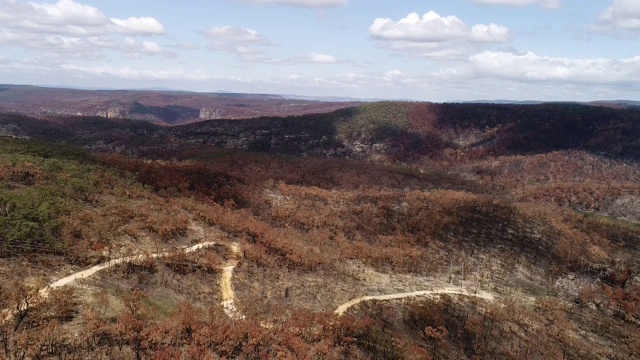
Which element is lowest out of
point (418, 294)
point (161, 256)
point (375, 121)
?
point (418, 294)

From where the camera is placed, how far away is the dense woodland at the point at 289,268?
16.9 m

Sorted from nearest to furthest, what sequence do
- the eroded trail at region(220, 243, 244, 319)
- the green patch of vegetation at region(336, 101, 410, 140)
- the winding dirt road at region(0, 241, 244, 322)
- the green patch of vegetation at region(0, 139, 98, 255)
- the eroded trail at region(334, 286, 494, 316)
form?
1. the winding dirt road at region(0, 241, 244, 322)
2. the eroded trail at region(220, 243, 244, 319)
3. the green patch of vegetation at region(0, 139, 98, 255)
4. the eroded trail at region(334, 286, 494, 316)
5. the green patch of vegetation at region(336, 101, 410, 140)

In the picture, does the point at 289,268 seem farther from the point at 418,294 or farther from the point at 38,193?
the point at 38,193

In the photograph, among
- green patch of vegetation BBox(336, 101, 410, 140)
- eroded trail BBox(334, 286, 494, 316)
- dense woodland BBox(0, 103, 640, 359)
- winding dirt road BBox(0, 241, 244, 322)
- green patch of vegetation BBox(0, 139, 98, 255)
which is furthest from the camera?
green patch of vegetation BBox(336, 101, 410, 140)

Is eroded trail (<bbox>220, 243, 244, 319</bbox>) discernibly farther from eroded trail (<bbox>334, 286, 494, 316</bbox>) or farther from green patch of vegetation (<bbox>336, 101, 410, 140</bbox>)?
green patch of vegetation (<bbox>336, 101, 410, 140</bbox>)

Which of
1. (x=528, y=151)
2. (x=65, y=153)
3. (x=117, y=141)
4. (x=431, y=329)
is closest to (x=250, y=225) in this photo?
(x=431, y=329)

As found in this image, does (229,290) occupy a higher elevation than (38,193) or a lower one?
lower

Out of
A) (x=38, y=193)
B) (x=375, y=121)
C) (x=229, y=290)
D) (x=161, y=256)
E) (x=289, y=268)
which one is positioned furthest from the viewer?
(x=375, y=121)

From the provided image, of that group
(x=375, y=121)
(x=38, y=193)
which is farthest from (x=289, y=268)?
(x=375, y=121)

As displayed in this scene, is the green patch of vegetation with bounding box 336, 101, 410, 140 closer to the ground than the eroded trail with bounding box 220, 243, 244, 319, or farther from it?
farther from it

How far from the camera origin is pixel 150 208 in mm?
30891

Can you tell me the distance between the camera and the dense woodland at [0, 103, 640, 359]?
55.3 ft

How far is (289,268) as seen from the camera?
2753 centimetres

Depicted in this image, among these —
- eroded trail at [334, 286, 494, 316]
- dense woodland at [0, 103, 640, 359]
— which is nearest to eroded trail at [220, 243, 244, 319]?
dense woodland at [0, 103, 640, 359]
